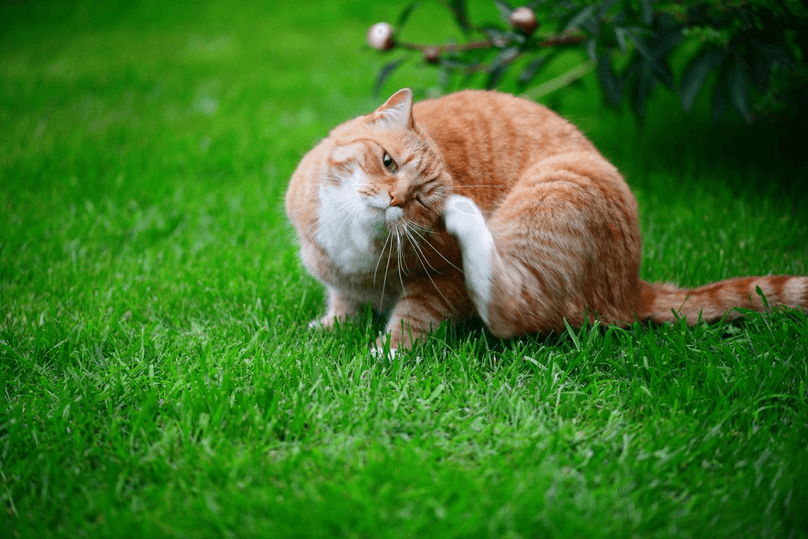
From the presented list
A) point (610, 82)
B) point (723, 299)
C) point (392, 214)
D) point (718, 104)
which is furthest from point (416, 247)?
point (718, 104)

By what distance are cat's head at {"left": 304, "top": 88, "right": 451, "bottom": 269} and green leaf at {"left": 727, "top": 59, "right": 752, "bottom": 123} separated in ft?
6.28

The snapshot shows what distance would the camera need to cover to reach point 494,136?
237cm

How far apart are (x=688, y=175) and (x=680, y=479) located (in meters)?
2.71

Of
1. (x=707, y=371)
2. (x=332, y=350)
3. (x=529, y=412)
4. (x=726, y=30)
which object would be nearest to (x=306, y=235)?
(x=332, y=350)

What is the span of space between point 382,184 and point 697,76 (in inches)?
88.1

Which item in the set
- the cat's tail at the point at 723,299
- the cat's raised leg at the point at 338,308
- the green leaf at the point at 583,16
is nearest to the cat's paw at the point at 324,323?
the cat's raised leg at the point at 338,308

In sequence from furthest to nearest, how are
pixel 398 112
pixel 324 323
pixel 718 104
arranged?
pixel 718 104
pixel 324 323
pixel 398 112

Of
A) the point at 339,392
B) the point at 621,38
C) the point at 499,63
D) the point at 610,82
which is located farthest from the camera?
the point at 499,63

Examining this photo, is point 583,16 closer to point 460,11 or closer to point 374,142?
point 460,11

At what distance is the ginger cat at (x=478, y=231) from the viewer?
1983mm

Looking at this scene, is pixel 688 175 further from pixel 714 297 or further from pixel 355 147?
pixel 355 147

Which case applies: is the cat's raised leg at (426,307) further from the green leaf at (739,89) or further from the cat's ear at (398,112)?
the green leaf at (739,89)

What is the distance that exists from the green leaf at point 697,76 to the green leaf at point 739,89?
103 millimetres

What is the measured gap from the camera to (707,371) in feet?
6.05
